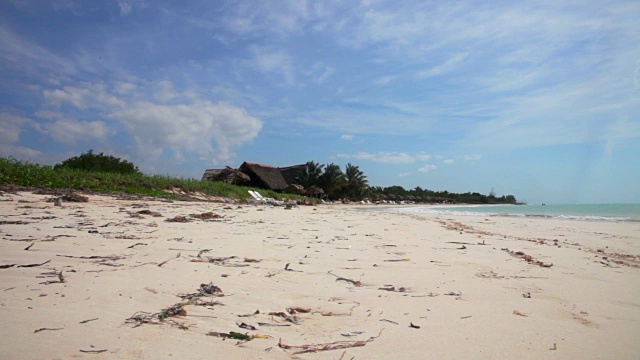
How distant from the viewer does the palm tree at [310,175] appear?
35.4 meters

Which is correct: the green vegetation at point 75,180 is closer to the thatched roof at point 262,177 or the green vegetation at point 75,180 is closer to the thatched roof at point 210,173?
the thatched roof at point 262,177

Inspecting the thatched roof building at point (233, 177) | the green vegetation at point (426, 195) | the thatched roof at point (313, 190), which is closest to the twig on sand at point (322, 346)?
the thatched roof building at point (233, 177)

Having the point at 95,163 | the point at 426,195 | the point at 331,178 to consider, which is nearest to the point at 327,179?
the point at 331,178

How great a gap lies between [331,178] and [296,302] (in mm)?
33769

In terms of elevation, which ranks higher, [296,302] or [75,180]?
[75,180]

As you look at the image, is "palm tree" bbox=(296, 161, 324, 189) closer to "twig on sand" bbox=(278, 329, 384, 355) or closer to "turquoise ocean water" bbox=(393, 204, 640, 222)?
"turquoise ocean water" bbox=(393, 204, 640, 222)

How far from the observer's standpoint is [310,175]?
35.7 metres

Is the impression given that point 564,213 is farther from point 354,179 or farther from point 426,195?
point 426,195

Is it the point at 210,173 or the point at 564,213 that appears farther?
the point at 210,173

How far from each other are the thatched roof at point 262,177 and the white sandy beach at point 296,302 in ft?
92.0

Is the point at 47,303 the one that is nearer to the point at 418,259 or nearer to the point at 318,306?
the point at 318,306

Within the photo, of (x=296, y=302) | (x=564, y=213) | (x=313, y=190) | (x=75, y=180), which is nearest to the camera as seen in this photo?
(x=296, y=302)

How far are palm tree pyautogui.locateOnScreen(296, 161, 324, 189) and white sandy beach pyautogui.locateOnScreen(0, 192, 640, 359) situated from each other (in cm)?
3147

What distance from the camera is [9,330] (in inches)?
56.2
